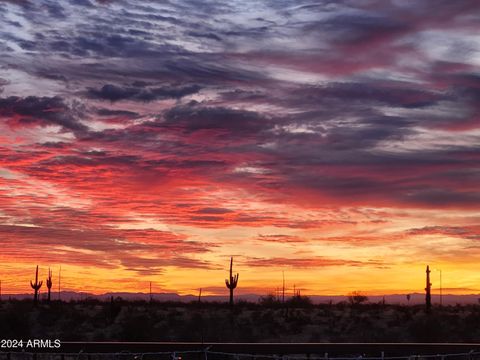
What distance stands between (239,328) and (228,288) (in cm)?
1679

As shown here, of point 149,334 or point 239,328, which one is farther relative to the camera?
point 239,328

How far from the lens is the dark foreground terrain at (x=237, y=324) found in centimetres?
4881

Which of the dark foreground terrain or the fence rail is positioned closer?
the fence rail

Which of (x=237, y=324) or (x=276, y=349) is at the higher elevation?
(x=276, y=349)

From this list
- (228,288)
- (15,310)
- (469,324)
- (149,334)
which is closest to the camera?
(149,334)

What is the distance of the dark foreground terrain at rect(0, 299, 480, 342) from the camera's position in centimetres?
4881

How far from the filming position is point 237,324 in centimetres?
5606

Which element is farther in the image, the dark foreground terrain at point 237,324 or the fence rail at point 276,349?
the dark foreground terrain at point 237,324

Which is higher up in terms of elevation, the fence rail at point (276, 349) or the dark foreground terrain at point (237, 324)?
the fence rail at point (276, 349)

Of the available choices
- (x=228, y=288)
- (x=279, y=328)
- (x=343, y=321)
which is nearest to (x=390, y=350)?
(x=279, y=328)

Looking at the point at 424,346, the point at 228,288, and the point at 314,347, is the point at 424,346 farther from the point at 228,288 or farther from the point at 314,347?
the point at 228,288

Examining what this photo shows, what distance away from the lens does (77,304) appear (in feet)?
236

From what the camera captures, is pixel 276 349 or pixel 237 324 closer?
pixel 276 349

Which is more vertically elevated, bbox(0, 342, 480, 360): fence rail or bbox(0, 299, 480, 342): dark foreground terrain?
bbox(0, 342, 480, 360): fence rail
